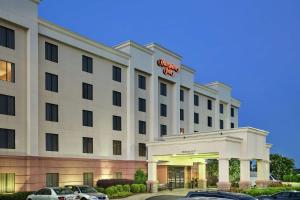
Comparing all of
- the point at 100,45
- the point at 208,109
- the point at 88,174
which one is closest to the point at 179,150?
the point at 88,174

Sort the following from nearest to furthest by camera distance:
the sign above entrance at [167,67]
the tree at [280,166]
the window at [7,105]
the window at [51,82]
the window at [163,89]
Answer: the window at [7,105], the window at [51,82], the sign above entrance at [167,67], the window at [163,89], the tree at [280,166]

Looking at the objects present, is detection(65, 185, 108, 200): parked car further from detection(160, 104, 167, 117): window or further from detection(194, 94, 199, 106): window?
Result: detection(194, 94, 199, 106): window

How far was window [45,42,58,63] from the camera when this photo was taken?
43.9m

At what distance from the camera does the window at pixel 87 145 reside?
1869 inches

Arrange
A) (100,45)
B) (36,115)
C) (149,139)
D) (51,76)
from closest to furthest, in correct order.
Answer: (36,115) → (51,76) → (100,45) → (149,139)

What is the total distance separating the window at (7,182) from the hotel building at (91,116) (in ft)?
0.29

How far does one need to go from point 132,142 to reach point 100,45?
1276cm

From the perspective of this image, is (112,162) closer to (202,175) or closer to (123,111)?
(123,111)

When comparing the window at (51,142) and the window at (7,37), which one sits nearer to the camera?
the window at (7,37)

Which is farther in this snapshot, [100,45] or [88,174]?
[100,45]

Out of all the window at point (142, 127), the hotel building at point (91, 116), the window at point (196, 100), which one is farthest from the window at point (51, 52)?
the window at point (196, 100)

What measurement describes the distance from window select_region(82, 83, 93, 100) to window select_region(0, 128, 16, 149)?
11.0 metres

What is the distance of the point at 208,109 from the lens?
2879 inches

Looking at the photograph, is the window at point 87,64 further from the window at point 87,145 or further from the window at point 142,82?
the window at point 142,82
